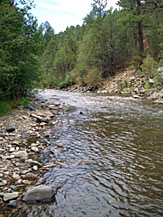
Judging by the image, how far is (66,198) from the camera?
13.0 feet

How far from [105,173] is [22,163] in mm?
2423

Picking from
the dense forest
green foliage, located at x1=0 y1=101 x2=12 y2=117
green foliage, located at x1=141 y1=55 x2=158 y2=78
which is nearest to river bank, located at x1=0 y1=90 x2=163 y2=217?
green foliage, located at x1=0 y1=101 x2=12 y2=117

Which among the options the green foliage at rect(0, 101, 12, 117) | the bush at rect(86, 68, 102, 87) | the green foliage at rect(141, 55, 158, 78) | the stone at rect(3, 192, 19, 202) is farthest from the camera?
the bush at rect(86, 68, 102, 87)

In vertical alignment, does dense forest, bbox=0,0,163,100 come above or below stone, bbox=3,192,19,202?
above

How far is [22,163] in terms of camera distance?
17.9 feet

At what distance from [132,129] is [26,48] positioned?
26.5 ft

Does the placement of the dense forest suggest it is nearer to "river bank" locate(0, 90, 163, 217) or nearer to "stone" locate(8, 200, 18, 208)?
"river bank" locate(0, 90, 163, 217)

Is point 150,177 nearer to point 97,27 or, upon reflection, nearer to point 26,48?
point 26,48

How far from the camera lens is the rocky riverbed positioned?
3.88 meters

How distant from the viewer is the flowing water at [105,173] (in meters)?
3.64

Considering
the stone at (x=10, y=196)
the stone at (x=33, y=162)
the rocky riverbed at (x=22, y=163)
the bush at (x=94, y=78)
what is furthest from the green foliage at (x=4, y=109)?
the bush at (x=94, y=78)

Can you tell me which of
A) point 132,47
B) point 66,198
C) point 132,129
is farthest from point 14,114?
point 132,47

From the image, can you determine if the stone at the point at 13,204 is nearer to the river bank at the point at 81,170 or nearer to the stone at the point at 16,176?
the river bank at the point at 81,170

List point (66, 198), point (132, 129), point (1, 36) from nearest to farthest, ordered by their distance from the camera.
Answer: point (66, 198) → point (1, 36) → point (132, 129)
